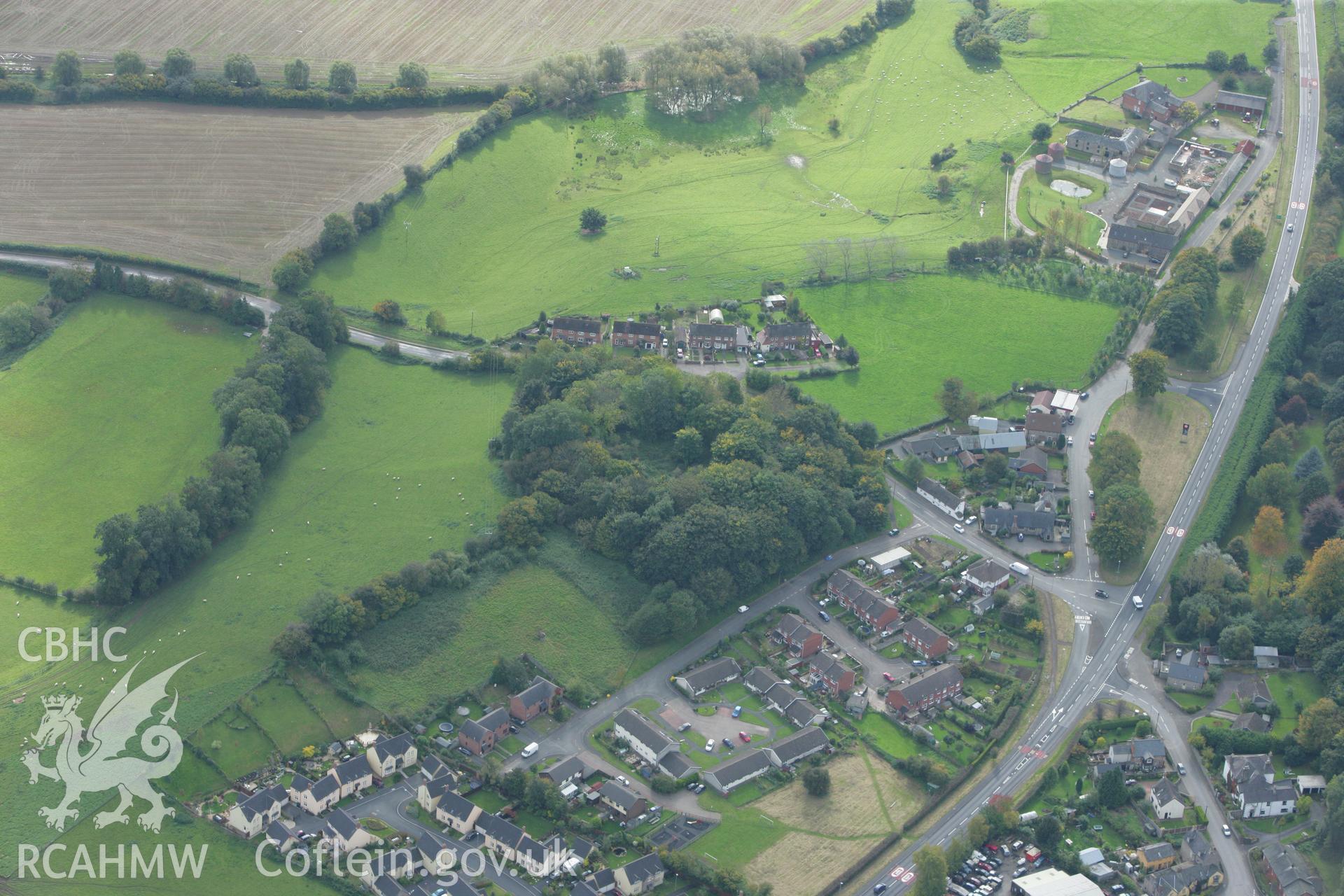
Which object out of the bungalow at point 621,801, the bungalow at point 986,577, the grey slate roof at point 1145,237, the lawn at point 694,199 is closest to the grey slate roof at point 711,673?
the bungalow at point 621,801

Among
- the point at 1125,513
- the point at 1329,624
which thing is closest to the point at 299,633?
the point at 1125,513

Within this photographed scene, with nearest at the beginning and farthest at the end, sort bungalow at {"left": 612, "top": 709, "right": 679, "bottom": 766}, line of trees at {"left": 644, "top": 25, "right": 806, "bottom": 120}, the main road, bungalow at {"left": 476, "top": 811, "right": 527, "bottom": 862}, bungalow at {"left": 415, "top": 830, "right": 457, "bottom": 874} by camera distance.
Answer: bungalow at {"left": 415, "top": 830, "right": 457, "bottom": 874} → bungalow at {"left": 476, "top": 811, "right": 527, "bottom": 862} → the main road → bungalow at {"left": 612, "top": 709, "right": 679, "bottom": 766} → line of trees at {"left": 644, "top": 25, "right": 806, "bottom": 120}

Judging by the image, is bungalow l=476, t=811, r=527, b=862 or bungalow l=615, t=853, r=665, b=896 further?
bungalow l=476, t=811, r=527, b=862

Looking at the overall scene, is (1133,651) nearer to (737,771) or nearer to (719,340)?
(737,771)

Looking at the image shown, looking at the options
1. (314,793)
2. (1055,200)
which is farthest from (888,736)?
(1055,200)

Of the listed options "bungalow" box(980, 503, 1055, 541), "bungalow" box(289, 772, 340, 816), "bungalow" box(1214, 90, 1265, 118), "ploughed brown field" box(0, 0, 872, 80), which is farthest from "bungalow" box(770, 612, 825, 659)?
"bungalow" box(1214, 90, 1265, 118)

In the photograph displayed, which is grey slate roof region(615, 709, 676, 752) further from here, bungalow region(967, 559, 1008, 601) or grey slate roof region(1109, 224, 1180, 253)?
grey slate roof region(1109, 224, 1180, 253)

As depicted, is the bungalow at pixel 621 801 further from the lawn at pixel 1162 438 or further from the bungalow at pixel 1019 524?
the lawn at pixel 1162 438
